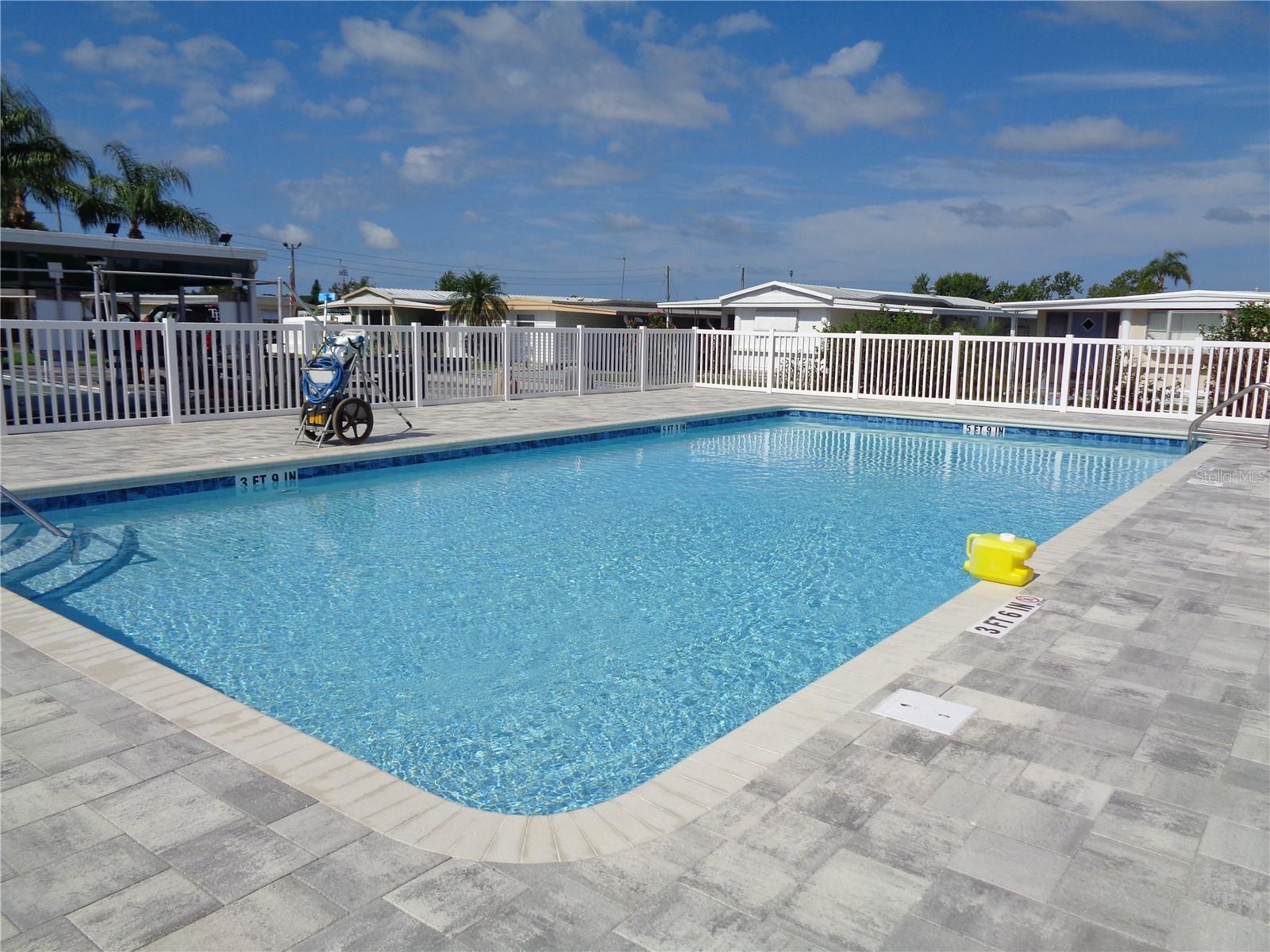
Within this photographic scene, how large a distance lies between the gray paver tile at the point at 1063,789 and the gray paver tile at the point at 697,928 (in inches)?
42.7

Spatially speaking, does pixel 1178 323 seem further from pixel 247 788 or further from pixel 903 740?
pixel 247 788

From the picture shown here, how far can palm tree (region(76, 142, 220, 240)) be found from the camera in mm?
26281

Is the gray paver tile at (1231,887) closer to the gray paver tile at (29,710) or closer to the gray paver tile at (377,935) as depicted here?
the gray paver tile at (377,935)

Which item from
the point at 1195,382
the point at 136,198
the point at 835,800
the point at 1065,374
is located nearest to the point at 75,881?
the point at 835,800

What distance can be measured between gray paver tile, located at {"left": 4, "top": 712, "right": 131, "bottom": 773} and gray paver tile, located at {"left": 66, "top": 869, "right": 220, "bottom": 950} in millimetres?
809

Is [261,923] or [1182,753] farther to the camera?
[1182,753]

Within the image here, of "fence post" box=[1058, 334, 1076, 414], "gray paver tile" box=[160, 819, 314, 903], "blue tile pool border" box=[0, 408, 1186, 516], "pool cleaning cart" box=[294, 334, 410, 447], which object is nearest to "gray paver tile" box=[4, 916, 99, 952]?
"gray paver tile" box=[160, 819, 314, 903]

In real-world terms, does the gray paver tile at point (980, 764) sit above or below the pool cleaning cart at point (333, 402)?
below

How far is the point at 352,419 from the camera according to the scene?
9.61m

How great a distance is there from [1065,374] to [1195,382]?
1818 millimetres

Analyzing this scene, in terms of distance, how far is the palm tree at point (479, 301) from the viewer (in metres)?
36.1

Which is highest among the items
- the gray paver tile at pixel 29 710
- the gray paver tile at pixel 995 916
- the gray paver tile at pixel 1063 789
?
the gray paver tile at pixel 29 710

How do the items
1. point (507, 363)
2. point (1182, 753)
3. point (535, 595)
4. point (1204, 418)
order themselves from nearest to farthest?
point (1182, 753) → point (535, 595) → point (1204, 418) → point (507, 363)

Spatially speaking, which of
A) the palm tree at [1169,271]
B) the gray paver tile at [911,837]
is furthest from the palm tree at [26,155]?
the palm tree at [1169,271]
